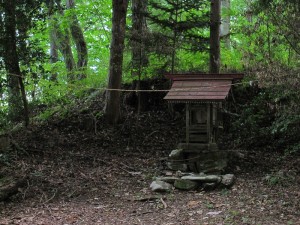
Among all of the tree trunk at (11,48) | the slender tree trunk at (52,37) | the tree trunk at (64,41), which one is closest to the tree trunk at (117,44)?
the slender tree trunk at (52,37)

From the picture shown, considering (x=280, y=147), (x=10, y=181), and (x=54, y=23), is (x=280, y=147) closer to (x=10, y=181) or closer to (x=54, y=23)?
(x=10, y=181)

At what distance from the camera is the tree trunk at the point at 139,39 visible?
32.1 feet

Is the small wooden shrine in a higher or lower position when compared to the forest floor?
higher

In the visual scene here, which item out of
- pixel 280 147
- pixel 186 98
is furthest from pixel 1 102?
pixel 280 147

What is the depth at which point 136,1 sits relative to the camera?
35.7 ft

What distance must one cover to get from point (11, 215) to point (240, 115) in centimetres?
663

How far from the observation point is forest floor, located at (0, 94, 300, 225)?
5.49 metres

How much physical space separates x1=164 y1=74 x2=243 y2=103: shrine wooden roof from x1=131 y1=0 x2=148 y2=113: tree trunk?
2.24 meters

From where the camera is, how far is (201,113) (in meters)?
8.01

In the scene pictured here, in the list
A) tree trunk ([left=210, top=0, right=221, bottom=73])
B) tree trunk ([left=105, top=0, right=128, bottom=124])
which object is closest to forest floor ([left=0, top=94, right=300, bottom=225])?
tree trunk ([left=105, top=0, right=128, bottom=124])

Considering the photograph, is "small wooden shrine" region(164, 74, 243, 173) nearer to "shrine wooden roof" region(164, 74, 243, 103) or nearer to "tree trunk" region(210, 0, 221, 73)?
"shrine wooden roof" region(164, 74, 243, 103)

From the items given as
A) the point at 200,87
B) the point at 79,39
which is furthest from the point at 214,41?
the point at 79,39

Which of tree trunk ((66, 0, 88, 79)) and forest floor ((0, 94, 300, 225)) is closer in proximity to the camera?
forest floor ((0, 94, 300, 225))

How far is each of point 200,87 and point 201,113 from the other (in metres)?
0.70
